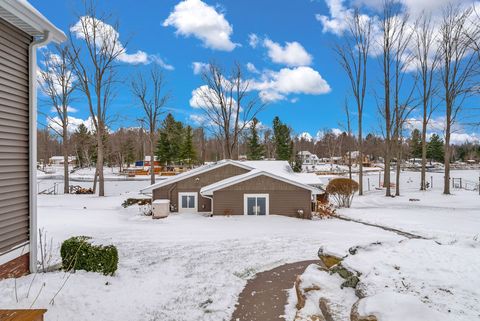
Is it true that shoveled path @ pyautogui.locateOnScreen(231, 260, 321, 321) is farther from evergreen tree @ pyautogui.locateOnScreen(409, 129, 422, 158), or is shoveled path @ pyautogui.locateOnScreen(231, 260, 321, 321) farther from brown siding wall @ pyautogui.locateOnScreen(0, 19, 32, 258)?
evergreen tree @ pyautogui.locateOnScreen(409, 129, 422, 158)

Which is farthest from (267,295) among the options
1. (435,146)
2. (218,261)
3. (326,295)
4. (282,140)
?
(435,146)

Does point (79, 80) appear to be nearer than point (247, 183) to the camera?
No

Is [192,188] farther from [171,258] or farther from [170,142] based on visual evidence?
[170,142]

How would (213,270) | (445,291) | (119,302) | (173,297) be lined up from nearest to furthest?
1. (445,291)
2. (119,302)
3. (173,297)
4. (213,270)

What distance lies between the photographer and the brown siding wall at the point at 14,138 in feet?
17.5

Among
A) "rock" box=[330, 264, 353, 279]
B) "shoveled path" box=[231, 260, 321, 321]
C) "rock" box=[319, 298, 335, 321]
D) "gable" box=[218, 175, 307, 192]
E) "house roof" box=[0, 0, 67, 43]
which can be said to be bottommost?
"shoveled path" box=[231, 260, 321, 321]

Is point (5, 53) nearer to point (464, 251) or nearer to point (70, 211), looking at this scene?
point (464, 251)

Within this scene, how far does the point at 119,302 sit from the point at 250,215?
12.1m

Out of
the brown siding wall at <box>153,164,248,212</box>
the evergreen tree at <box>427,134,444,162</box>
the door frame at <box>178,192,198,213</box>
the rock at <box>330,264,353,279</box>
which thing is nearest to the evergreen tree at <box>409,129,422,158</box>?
the evergreen tree at <box>427,134,444,162</box>

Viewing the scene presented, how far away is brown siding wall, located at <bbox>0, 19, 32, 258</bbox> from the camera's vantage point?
5320 mm

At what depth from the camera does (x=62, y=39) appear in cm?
652

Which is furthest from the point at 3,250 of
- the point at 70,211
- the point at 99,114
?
the point at 99,114

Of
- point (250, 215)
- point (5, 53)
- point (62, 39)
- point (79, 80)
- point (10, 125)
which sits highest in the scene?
point (79, 80)

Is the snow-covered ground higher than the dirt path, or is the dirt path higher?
the snow-covered ground
